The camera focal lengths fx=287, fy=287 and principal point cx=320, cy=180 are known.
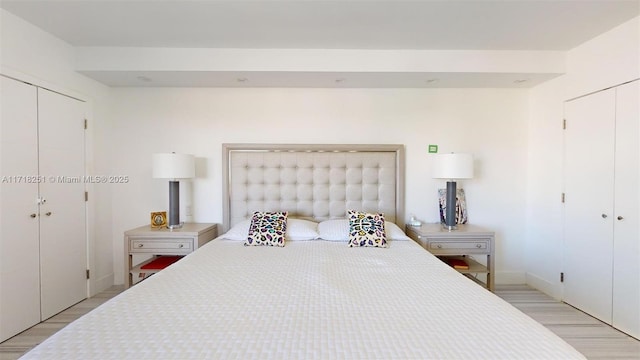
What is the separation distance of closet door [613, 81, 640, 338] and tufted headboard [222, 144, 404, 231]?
5.67 ft

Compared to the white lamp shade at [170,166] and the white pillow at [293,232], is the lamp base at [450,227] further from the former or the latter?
the white lamp shade at [170,166]

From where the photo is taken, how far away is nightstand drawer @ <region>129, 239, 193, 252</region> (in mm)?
2654

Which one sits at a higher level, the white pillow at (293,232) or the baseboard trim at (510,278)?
the white pillow at (293,232)

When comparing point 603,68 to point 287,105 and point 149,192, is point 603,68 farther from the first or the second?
point 149,192

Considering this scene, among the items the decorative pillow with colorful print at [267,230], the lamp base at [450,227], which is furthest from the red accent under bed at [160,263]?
the lamp base at [450,227]

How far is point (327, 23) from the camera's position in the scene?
2.20 m

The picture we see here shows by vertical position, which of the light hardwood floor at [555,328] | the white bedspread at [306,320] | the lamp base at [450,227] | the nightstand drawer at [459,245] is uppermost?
the lamp base at [450,227]

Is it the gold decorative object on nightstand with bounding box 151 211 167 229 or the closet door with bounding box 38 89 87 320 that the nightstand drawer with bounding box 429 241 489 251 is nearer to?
the gold decorative object on nightstand with bounding box 151 211 167 229

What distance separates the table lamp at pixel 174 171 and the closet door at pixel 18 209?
873 mm

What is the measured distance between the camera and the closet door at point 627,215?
2.19 m

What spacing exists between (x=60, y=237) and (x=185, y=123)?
1520 millimetres

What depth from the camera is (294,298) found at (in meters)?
1.41

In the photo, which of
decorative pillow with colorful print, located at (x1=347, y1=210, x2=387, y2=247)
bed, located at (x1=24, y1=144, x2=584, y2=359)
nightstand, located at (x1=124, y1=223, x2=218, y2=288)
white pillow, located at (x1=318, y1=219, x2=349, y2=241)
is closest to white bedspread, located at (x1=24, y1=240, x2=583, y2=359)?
bed, located at (x1=24, y1=144, x2=584, y2=359)

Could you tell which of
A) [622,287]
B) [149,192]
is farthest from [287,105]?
[622,287]
